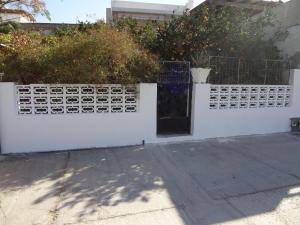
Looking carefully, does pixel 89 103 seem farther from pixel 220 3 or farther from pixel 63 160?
pixel 220 3

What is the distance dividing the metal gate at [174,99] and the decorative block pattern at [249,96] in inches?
26.5

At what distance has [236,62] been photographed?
7.82 meters

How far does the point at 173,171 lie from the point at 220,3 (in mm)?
8728

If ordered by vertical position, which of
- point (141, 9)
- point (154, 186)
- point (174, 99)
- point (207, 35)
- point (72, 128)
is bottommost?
point (154, 186)

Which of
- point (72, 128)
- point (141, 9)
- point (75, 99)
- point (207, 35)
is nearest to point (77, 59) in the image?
point (75, 99)

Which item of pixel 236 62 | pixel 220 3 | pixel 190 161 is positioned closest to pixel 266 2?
pixel 220 3

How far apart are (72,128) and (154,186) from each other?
262 cm

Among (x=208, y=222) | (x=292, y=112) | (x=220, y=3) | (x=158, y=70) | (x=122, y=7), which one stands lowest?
(x=208, y=222)

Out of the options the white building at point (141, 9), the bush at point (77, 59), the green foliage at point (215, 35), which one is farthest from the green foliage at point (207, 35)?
the white building at point (141, 9)

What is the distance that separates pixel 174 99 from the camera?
23.7 feet

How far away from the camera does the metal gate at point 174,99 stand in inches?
273

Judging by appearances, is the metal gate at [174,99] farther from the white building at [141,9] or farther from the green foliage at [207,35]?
the white building at [141,9]

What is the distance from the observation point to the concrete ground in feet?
11.9

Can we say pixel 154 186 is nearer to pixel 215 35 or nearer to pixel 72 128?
pixel 72 128
